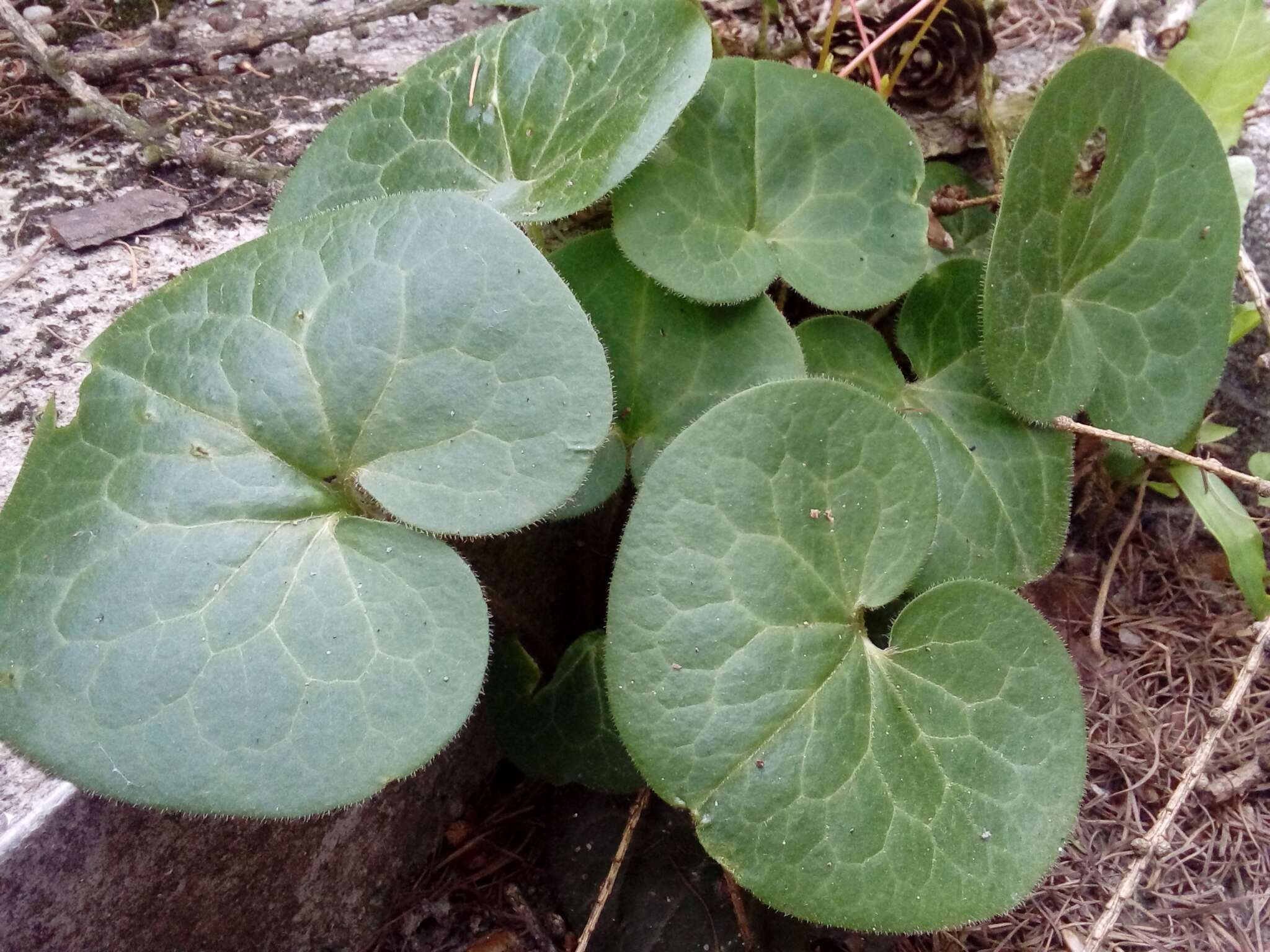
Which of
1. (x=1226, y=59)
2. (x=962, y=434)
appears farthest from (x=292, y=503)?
(x=1226, y=59)

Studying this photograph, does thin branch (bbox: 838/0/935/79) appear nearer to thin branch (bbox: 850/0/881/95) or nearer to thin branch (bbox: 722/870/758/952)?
thin branch (bbox: 850/0/881/95)

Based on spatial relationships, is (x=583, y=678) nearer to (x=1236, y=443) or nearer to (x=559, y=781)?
(x=559, y=781)

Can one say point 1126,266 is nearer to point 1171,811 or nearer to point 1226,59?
point 1226,59

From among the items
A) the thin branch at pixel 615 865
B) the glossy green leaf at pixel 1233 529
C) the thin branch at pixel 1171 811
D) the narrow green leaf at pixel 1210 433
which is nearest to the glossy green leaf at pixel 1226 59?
the narrow green leaf at pixel 1210 433

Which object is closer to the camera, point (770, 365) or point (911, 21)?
point (770, 365)

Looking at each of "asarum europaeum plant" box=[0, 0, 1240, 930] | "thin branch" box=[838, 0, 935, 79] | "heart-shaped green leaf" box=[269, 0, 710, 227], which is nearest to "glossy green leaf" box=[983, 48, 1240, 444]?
"asarum europaeum plant" box=[0, 0, 1240, 930]

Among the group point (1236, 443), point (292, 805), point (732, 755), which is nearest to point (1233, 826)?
point (1236, 443)

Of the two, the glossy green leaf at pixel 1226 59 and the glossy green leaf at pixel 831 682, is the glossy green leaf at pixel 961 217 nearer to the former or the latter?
the glossy green leaf at pixel 1226 59
